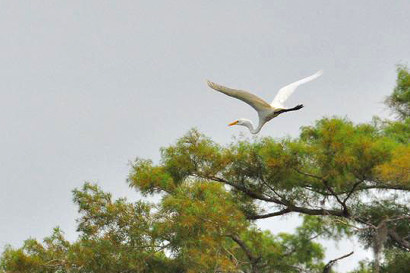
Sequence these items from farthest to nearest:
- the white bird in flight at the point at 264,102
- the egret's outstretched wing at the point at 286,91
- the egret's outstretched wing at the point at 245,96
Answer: the egret's outstretched wing at the point at 286,91, the white bird in flight at the point at 264,102, the egret's outstretched wing at the point at 245,96

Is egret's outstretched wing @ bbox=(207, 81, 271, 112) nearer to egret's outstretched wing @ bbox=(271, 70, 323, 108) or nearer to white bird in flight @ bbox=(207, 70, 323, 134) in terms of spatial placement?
white bird in flight @ bbox=(207, 70, 323, 134)

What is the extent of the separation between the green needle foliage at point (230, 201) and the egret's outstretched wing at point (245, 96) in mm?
427

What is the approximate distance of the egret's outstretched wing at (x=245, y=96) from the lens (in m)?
8.12

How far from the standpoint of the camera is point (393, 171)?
7.86 metres

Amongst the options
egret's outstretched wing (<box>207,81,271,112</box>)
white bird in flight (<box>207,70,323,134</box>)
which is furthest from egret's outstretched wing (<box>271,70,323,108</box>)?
egret's outstretched wing (<box>207,81,271,112</box>)

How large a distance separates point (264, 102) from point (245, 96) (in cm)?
47

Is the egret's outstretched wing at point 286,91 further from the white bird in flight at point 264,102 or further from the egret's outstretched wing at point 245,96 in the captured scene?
the egret's outstretched wing at point 245,96

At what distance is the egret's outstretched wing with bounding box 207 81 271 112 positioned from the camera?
320 inches

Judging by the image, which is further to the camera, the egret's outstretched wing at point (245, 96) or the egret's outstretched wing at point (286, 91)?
the egret's outstretched wing at point (286, 91)

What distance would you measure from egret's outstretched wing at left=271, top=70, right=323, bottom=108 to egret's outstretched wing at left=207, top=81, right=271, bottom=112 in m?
0.27

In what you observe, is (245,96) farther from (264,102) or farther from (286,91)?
(286,91)

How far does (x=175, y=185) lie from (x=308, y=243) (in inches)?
182

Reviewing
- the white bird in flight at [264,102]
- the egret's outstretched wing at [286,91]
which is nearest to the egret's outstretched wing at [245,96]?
the white bird in flight at [264,102]

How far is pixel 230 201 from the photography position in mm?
9430
